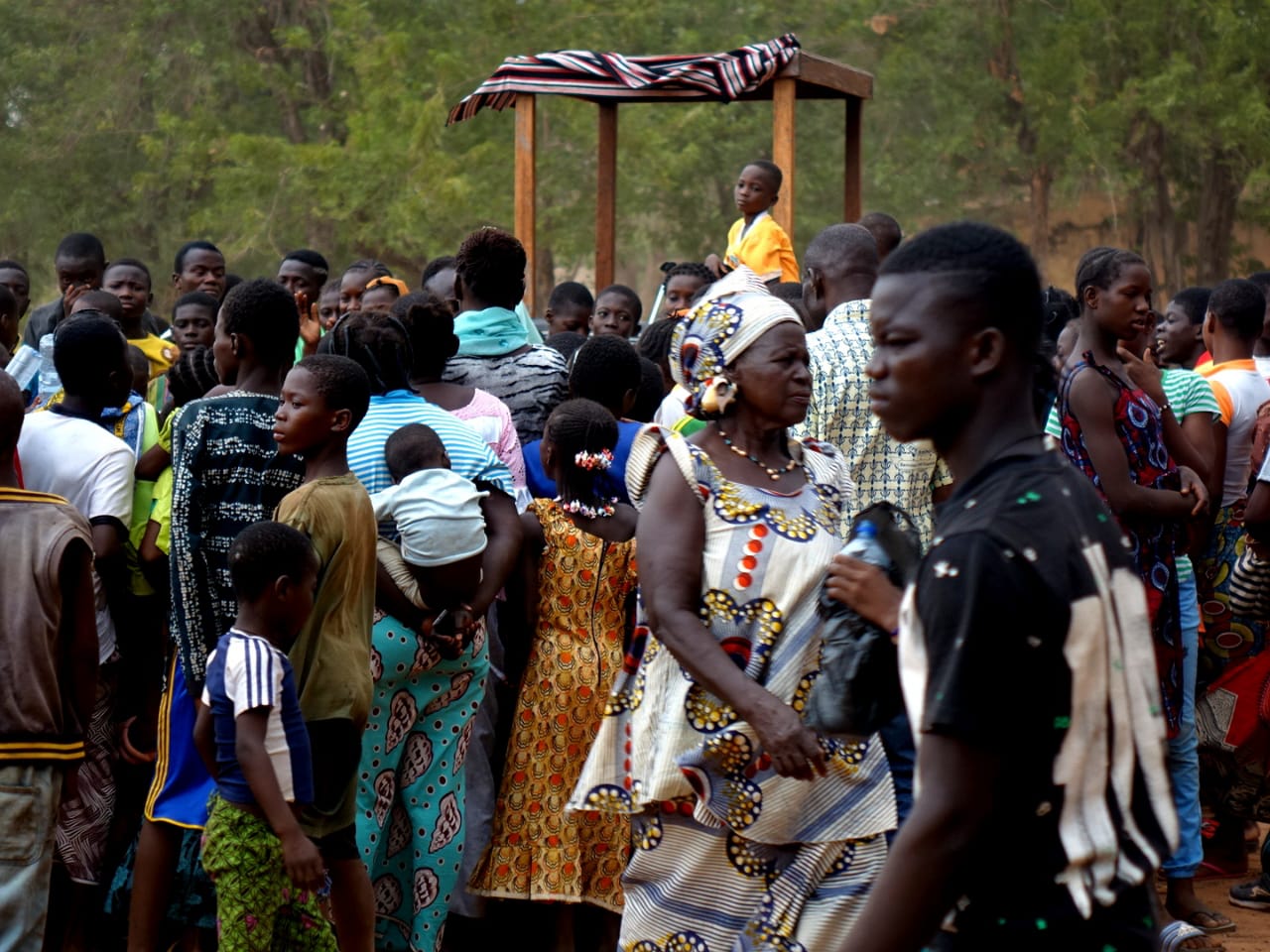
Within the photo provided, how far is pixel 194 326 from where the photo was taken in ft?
23.8

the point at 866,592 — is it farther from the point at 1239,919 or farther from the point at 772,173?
the point at 772,173

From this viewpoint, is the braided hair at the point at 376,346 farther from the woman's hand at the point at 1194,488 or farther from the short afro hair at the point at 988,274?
the short afro hair at the point at 988,274

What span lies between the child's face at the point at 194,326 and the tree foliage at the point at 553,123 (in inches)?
494

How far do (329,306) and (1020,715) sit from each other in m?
6.64

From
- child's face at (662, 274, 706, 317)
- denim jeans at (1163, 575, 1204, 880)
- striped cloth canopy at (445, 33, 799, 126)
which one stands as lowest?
denim jeans at (1163, 575, 1204, 880)

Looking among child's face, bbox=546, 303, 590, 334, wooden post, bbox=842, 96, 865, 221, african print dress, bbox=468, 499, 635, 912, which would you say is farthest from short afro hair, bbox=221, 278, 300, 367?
wooden post, bbox=842, 96, 865, 221

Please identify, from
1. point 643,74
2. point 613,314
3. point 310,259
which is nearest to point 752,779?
point 310,259

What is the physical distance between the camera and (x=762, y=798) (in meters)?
3.78

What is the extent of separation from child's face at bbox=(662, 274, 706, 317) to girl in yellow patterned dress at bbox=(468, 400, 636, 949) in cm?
371

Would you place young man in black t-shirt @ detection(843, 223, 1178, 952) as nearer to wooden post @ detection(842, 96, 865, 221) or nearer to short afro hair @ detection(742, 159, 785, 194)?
short afro hair @ detection(742, 159, 785, 194)

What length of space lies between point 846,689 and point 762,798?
3.01ft

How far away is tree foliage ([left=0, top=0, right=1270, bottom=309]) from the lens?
21172 millimetres

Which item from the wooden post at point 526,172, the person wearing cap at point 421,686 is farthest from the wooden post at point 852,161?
the person wearing cap at point 421,686

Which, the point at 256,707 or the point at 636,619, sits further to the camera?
the point at 636,619
